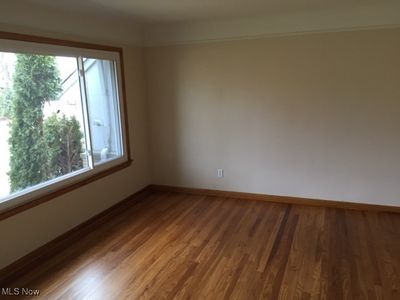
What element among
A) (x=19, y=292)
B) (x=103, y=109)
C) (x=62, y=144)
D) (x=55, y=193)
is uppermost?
(x=103, y=109)

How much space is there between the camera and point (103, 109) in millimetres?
3744

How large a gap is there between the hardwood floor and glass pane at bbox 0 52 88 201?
811mm

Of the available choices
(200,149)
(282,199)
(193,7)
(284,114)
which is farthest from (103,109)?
(282,199)

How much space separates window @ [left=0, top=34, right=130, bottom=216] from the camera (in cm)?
262

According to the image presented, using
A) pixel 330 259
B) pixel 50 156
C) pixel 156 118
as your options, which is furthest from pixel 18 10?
pixel 330 259

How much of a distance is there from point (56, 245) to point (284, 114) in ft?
9.55

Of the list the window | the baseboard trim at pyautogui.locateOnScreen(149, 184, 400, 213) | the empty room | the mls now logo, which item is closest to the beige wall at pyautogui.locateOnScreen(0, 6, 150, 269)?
the empty room

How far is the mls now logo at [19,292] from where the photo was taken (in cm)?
237

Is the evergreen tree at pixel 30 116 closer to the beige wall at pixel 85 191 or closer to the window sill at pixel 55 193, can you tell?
the window sill at pixel 55 193

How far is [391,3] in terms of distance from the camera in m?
3.21

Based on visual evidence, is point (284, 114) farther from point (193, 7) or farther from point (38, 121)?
point (38, 121)

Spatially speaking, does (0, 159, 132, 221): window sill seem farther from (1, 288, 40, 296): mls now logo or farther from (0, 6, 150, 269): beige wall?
(1, 288, 40, 296): mls now logo

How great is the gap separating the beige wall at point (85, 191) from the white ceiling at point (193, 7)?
0.27 meters

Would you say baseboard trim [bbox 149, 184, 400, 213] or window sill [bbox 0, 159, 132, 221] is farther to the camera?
baseboard trim [bbox 149, 184, 400, 213]
